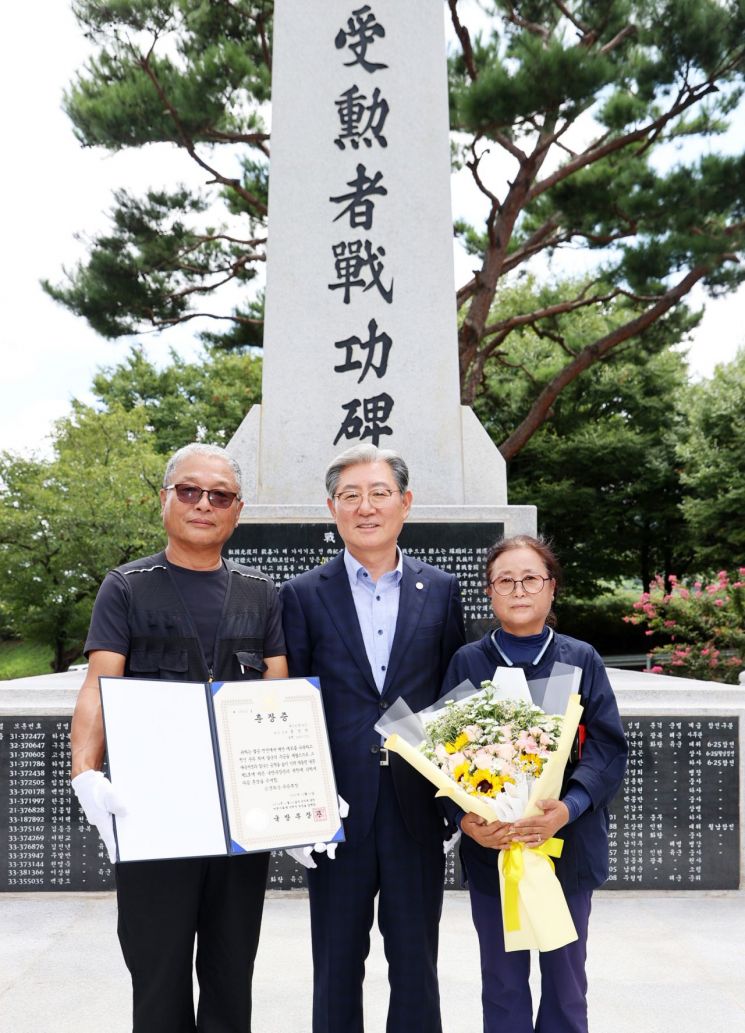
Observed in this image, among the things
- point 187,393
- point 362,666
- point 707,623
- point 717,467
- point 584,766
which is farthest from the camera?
point 187,393

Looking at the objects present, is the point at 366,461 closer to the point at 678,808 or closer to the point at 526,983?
the point at 526,983

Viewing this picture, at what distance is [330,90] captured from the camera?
533 centimetres

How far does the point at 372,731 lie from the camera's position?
2311 millimetres

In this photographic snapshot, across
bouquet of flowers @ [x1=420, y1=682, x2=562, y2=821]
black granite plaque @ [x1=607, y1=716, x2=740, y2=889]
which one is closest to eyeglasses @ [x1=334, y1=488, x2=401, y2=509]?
bouquet of flowers @ [x1=420, y1=682, x2=562, y2=821]

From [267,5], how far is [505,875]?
12231mm

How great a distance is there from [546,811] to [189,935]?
86 cm

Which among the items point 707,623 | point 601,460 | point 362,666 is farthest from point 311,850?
point 601,460

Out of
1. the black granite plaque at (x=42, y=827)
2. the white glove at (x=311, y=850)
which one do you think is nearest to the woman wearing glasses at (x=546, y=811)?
the white glove at (x=311, y=850)

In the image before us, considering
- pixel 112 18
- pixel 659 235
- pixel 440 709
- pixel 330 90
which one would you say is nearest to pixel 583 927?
pixel 440 709

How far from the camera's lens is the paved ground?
9.91 ft

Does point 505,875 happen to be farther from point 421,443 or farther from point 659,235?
point 659,235

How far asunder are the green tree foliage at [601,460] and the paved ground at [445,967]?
13.6 m

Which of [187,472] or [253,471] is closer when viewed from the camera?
[187,472]

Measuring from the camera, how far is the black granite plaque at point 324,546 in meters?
4.60
